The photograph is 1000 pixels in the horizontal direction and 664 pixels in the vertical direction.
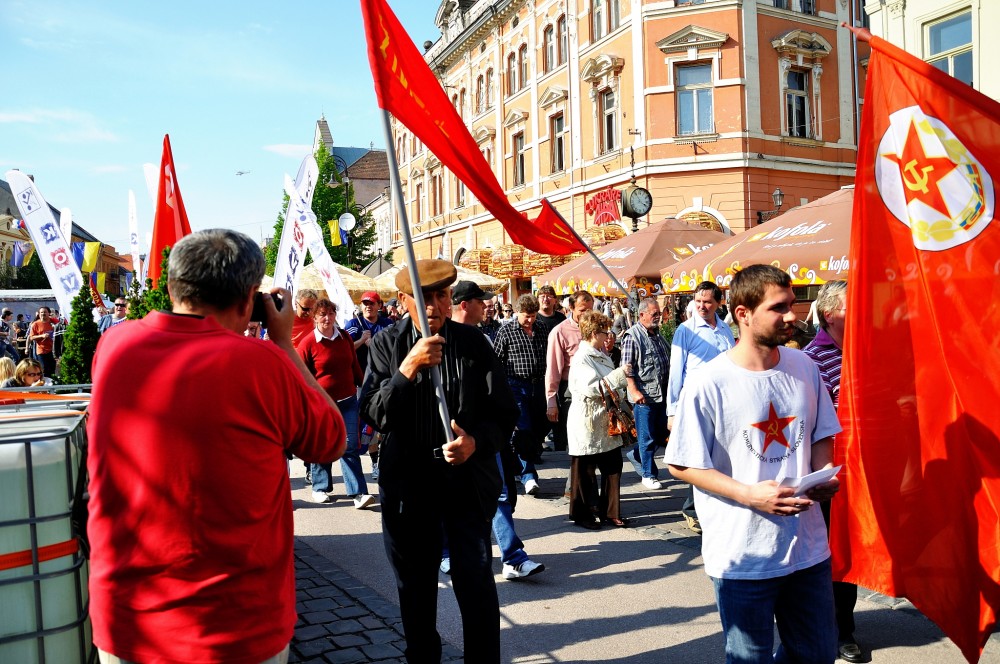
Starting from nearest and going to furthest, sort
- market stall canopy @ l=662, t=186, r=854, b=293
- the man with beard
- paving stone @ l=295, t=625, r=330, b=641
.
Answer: paving stone @ l=295, t=625, r=330, b=641, the man with beard, market stall canopy @ l=662, t=186, r=854, b=293

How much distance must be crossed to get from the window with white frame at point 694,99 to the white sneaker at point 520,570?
2068 centimetres

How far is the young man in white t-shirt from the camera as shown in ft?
9.48

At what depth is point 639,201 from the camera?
70.4ft

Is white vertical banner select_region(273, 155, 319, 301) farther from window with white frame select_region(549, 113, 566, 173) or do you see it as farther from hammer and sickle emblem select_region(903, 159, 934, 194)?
window with white frame select_region(549, 113, 566, 173)

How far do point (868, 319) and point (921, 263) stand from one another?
328 millimetres

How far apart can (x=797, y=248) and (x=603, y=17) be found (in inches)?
799

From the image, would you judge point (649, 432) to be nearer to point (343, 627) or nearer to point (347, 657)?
point (343, 627)

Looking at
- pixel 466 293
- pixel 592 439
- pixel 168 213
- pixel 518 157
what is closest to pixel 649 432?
pixel 592 439

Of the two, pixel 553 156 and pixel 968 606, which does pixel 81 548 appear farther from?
pixel 553 156

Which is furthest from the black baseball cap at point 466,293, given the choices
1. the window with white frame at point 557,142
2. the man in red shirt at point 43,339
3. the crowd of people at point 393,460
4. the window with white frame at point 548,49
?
the window with white frame at point 548,49

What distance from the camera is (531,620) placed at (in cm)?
489

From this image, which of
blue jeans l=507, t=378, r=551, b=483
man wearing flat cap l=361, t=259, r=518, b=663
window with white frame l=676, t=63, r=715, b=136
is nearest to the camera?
man wearing flat cap l=361, t=259, r=518, b=663

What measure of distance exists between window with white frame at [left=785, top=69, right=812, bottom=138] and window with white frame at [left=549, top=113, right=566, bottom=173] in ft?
25.7

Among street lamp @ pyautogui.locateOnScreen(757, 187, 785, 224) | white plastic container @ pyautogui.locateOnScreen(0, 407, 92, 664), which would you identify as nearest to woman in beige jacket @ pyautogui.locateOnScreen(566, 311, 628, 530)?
white plastic container @ pyautogui.locateOnScreen(0, 407, 92, 664)
